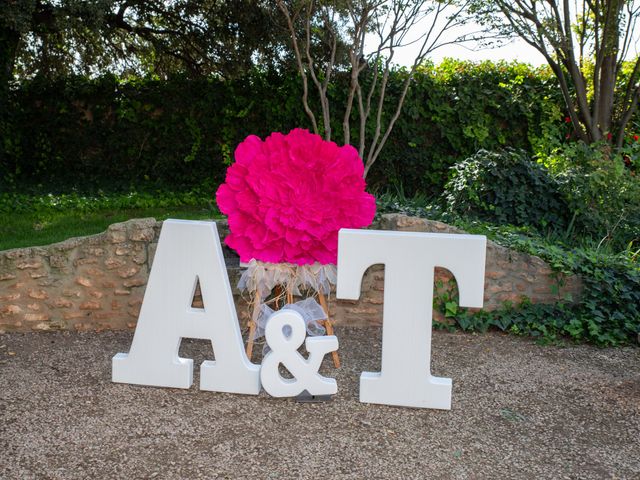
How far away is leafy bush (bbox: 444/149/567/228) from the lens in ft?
18.1

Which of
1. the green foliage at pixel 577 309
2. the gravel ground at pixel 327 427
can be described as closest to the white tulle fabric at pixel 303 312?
the gravel ground at pixel 327 427

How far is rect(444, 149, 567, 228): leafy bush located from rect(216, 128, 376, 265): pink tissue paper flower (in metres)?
2.56

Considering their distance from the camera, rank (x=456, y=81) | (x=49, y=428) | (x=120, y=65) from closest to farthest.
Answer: (x=49, y=428), (x=456, y=81), (x=120, y=65)

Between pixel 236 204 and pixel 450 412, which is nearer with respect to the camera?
pixel 450 412

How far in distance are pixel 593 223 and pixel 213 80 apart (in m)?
5.34

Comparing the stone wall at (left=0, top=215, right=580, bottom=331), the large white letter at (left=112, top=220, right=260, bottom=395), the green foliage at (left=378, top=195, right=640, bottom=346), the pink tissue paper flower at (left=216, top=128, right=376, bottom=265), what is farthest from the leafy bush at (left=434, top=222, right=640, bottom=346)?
the large white letter at (left=112, top=220, right=260, bottom=395)

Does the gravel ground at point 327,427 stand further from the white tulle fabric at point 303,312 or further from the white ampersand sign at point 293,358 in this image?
the white tulle fabric at point 303,312

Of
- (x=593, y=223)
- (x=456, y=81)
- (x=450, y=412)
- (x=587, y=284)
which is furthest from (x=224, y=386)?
(x=456, y=81)

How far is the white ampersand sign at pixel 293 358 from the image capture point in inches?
117

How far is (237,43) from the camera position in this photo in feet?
27.1

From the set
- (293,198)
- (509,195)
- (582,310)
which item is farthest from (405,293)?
(509,195)

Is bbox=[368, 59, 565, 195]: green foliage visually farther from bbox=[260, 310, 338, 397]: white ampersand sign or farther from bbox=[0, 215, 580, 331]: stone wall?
bbox=[260, 310, 338, 397]: white ampersand sign

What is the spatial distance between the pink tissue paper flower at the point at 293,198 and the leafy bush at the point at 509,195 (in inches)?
101

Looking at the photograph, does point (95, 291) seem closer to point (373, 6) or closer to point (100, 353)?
point (100, 353)
